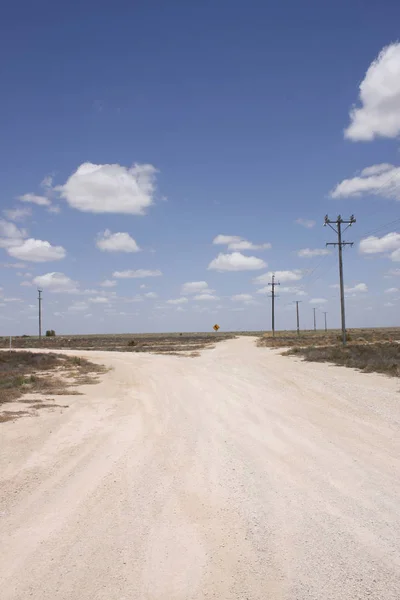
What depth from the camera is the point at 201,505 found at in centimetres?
586

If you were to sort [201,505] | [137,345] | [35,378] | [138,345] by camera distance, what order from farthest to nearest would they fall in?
[137,345], [138,345], [35,378], [201,505]

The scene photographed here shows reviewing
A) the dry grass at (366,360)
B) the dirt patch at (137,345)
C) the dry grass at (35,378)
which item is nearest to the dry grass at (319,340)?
the dirt patch at (137,345)

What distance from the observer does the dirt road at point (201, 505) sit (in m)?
4.15

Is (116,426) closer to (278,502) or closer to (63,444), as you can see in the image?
(63,444)

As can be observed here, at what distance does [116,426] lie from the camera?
1063 centimetres

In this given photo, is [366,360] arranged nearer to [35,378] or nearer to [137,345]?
[35,378]

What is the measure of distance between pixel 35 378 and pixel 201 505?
1446 centimetres

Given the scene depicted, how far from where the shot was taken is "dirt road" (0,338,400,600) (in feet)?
13.6

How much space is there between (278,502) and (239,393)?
376 inches

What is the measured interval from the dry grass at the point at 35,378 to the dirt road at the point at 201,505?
9.09 ft

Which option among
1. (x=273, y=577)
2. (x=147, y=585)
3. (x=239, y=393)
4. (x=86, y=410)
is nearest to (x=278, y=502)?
(x=273, y=577)

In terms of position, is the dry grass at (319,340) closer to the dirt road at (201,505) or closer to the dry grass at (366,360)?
the dry grass at (366,360)

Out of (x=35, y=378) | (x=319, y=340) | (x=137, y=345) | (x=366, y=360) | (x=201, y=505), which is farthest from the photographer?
(x=137, y=345)

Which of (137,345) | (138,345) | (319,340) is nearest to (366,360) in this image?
(319,340)
